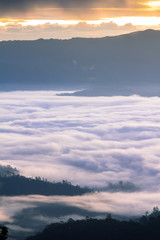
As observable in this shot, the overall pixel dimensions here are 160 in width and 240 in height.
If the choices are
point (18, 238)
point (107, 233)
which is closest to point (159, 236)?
point (107, 233)

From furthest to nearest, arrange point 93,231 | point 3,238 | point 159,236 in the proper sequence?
point 93,231, point 159,236, point 3,238

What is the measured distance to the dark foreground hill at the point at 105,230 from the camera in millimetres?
155750

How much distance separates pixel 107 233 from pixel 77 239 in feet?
35.3

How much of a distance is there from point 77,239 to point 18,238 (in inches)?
1772

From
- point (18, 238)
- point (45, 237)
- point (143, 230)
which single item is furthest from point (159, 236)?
point (18, 238)

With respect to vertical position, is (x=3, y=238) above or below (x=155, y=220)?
below

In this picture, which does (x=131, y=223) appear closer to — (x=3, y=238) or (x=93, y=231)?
(x=93, y=231)

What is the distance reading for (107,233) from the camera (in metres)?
160

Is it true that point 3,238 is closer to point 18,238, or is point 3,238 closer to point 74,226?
point 74,226

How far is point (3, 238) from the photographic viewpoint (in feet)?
174

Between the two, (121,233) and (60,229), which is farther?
(60,229)

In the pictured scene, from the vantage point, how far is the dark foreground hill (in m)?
156

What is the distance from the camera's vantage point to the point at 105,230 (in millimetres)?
163875

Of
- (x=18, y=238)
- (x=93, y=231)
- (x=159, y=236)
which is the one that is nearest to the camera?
(x=159, y=236)
